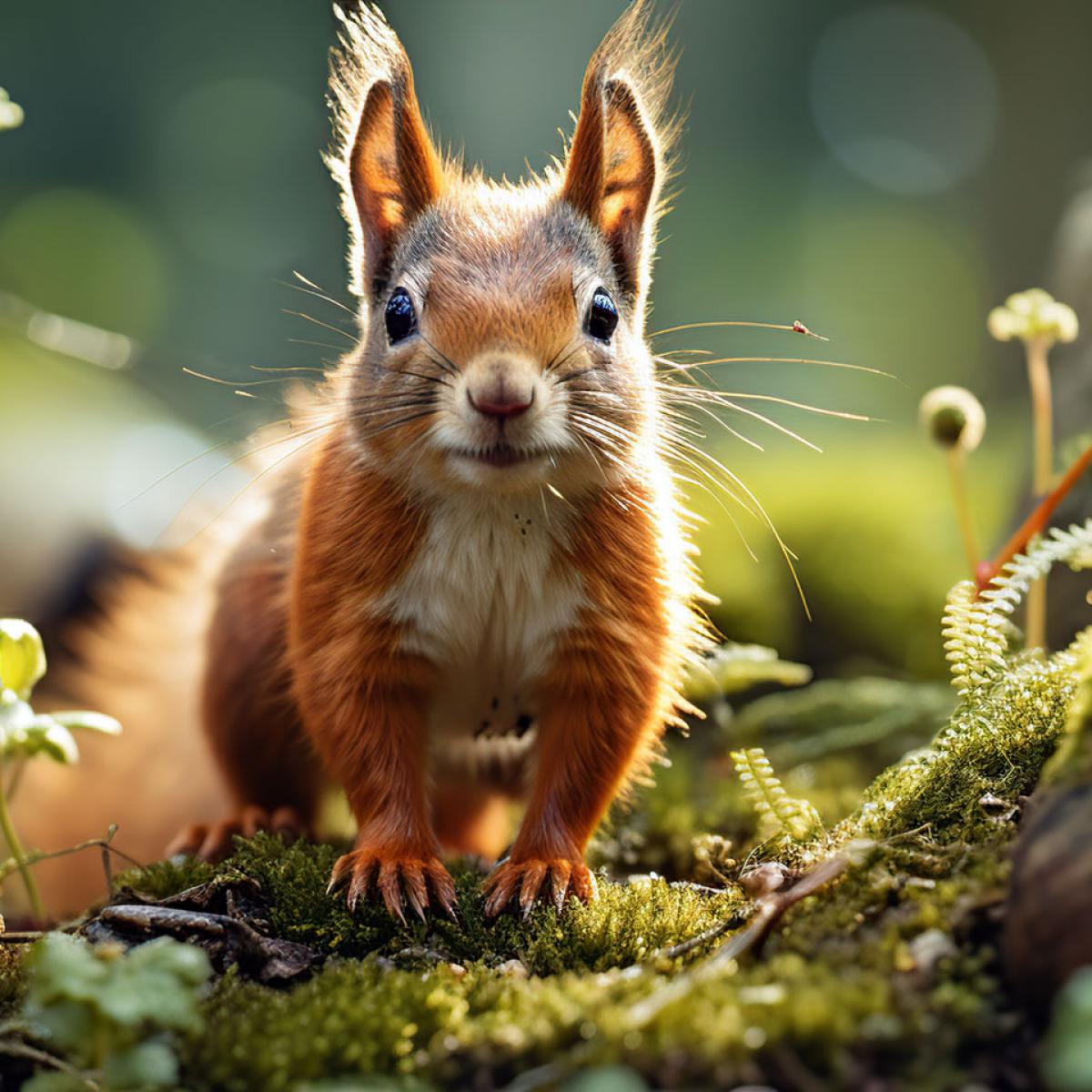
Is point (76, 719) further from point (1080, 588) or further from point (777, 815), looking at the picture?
point (1080, 588)

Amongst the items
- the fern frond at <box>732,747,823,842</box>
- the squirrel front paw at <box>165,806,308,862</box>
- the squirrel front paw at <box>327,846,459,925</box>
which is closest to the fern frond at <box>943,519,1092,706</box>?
the fern frond at <box>732,747,823,842</box>

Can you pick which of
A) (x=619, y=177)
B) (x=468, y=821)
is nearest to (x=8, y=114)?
(x=619, y=177)

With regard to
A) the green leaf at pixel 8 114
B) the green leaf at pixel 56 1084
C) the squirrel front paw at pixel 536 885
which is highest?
the green leaf at pixel 8 114

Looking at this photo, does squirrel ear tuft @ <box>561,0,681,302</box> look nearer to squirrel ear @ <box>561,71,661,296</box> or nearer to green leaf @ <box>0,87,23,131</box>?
squirrel ear @ <box>561,71,661,296</box>

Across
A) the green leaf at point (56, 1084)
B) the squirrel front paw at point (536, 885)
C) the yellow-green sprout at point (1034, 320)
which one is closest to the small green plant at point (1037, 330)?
the yellow-green sprout at point (1034, 320)

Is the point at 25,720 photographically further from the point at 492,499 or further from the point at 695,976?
the point at 695,976

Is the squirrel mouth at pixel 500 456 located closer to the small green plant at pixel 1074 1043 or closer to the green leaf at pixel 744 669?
the green leaf at pixel 744 669

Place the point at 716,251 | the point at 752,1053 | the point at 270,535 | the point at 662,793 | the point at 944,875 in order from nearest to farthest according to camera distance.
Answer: the point at 752,1053 < the point at 944,875 < the point at 270,535 < the point at 662,793 < the point at 716,251

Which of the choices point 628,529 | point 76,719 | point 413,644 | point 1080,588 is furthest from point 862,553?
point 76,719
